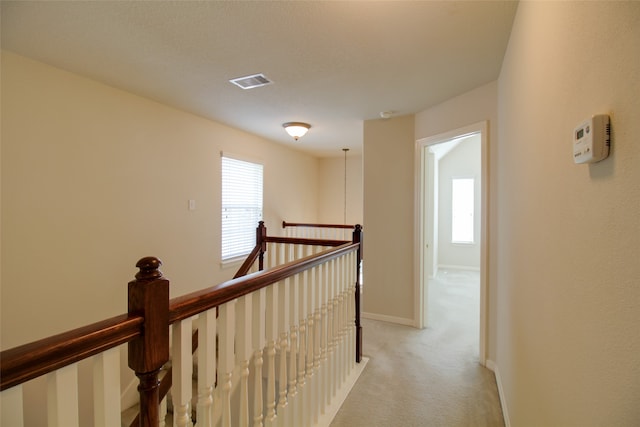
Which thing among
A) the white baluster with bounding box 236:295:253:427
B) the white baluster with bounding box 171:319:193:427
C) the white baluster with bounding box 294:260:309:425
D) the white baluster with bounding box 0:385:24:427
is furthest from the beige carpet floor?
the white baluster with bounding box 0:385:24:427

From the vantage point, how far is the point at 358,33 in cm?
182

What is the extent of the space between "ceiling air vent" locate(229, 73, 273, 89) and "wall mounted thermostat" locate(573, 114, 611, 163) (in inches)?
88.9

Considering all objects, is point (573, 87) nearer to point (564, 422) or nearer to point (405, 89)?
point (564, 422)

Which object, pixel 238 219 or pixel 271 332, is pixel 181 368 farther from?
pixel 238 219

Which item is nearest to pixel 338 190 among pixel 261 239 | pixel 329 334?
pixel 261 239

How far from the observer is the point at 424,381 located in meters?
2.30

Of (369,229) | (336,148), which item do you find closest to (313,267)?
(369,229)

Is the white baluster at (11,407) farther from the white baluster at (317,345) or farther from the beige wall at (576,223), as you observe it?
the white baluster at (317,345)

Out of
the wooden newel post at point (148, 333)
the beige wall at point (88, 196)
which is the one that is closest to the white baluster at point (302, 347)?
the wooden newel post at point (148, 333)

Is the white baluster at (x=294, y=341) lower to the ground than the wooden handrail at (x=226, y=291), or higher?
lower

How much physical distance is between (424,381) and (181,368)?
2085mm

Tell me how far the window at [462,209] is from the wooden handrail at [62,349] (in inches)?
269

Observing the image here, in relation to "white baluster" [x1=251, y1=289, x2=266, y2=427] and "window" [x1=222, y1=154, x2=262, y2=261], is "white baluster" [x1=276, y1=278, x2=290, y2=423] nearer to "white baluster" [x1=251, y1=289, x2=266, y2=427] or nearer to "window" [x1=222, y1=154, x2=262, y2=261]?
"white baluster" [x1=251, y1=289, x2=266, y2=427]

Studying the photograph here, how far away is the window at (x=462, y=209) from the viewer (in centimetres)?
643
